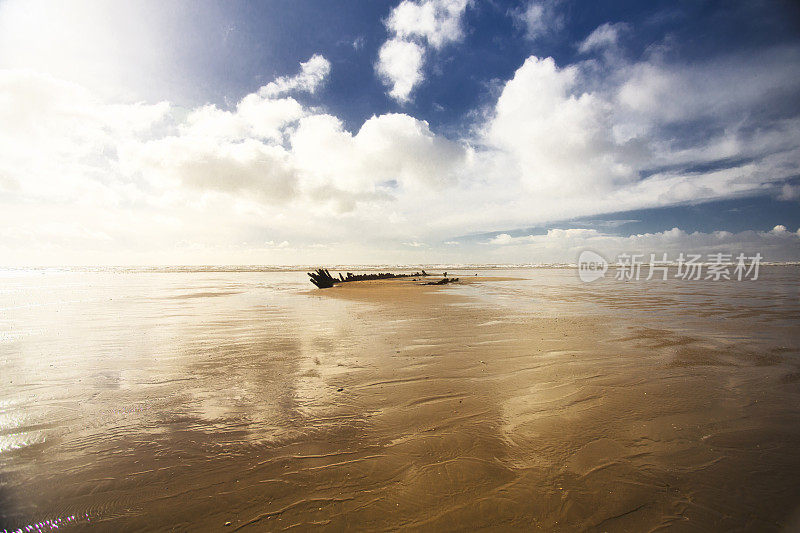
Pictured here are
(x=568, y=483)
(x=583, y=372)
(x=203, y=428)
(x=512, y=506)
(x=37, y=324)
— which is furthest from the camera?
(x=37, y=324)

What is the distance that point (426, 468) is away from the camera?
9.29 feet

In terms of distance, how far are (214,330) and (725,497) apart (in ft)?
31.1

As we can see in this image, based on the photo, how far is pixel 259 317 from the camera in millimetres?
10648

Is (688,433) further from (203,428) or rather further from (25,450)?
(25,450)

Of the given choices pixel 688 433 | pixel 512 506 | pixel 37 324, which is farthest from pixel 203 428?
pixel 37 324

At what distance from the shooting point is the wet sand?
2383mm

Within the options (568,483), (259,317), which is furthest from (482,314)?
(568,483)

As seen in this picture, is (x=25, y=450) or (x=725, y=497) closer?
(x=725, y=497)

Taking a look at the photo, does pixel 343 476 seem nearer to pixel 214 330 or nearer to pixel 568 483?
pixel 568 483

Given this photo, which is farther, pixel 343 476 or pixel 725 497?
pixel 343 476

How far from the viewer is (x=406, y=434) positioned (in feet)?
11.1

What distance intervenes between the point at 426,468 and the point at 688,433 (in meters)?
2.75

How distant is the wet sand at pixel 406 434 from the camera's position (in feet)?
7.82

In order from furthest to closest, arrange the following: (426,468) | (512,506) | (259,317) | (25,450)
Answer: (259,317), (25,450), (426,468), (512,506)
